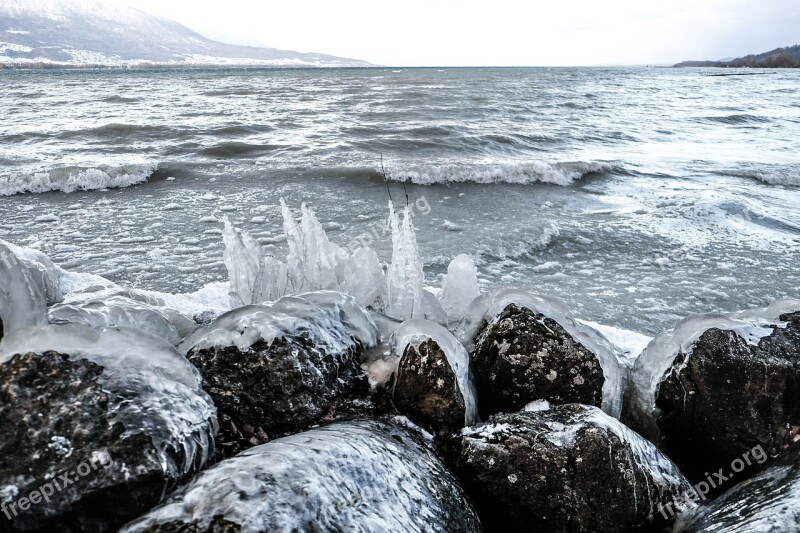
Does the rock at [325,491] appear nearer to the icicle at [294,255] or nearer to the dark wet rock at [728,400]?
the dark wet rock at [728,400]

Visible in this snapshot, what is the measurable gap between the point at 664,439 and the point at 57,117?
813 inches

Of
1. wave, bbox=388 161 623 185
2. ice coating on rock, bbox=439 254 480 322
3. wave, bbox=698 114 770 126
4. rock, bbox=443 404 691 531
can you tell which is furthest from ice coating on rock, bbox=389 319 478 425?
wave, bbox=698 114 770 126

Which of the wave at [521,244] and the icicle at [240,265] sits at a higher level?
the icicle at [240,265]

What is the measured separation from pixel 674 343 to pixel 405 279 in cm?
178

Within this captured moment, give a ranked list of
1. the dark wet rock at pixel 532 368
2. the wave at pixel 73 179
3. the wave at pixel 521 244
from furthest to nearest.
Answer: the wave at pixel 73 179
the wave at pixel 521 244
the dark wet rock at pixel 532 368

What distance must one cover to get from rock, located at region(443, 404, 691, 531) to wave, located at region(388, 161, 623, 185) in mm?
8569

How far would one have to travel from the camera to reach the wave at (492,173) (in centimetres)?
1074

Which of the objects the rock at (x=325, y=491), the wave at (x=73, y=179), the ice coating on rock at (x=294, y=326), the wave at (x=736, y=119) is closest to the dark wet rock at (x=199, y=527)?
the rock at (x=325, y=491)

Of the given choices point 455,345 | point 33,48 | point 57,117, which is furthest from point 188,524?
point 33,48

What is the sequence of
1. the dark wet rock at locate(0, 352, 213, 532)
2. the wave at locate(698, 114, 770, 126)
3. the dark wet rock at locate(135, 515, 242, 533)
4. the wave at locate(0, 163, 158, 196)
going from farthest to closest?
the wave at locate(698, 114, 770, 126)
the wave at locate(0, 163, 158, 196)
the dark wet rock at locate(0, 352, 213, 532)
the dark wet rock at locate(135, 515, 242, 533)

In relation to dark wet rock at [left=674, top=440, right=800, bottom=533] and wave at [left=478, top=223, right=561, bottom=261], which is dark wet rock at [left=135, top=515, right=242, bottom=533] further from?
wave at [left=478, top=223, right=561, bottom=261]

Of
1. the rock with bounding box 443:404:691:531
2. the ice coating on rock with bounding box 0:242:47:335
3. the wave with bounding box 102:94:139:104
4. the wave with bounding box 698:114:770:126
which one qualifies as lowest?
the rock with bounding box 443:404:691:531

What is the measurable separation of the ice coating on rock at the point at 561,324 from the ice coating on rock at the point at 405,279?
0.53 m

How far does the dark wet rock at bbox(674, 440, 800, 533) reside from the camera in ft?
6.22
